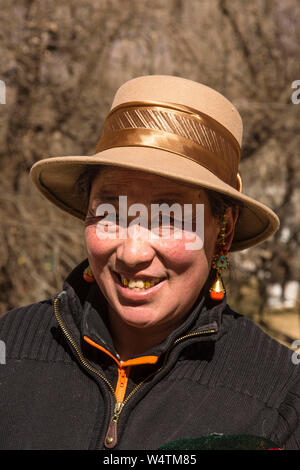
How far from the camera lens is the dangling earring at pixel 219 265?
5.82 ft

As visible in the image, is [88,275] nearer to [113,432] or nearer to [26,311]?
[26,311]

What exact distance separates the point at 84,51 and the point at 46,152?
1.20 metres

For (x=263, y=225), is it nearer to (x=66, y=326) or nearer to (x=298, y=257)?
(x=66, y=326)

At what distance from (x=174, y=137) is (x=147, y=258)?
1.34ft

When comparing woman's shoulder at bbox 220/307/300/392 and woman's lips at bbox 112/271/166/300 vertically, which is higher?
woman's lips at bbox 112/271/166/300

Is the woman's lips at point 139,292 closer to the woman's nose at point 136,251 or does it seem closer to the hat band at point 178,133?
the woman's nose at point 136,251

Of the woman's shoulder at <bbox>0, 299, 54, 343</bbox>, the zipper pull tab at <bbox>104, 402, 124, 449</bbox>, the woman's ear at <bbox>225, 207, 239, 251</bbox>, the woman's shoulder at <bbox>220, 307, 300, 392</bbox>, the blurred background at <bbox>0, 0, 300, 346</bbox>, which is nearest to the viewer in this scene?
the zipper pull tab at <bbox>104, 402, 124, 449</bbox>

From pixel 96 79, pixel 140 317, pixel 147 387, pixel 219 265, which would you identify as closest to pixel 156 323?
pixel 140 317

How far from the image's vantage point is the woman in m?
1.53

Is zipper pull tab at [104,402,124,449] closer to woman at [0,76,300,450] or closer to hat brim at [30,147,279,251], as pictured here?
woman at [0,76,300,450]

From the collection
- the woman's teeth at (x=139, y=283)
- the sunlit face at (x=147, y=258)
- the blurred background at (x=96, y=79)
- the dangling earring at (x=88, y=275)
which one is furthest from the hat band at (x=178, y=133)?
the blurred background at (x=96, y=79)

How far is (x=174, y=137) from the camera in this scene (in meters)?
1.57

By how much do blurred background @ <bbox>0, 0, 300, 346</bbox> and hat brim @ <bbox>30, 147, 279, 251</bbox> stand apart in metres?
2.18

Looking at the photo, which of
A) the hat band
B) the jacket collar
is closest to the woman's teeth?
the jacket collar
